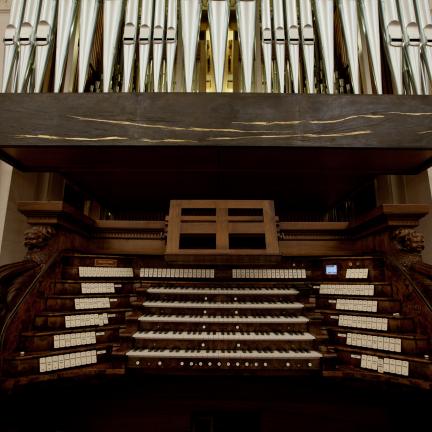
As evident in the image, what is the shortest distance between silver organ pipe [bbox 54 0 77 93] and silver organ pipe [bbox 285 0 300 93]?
2.11m

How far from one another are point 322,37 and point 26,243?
3.20m

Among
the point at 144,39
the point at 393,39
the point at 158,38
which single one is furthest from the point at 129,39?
the point at 393,39

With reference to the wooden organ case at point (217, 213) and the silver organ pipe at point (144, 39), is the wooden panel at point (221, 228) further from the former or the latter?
the silver organ pipe at point (144, 39)

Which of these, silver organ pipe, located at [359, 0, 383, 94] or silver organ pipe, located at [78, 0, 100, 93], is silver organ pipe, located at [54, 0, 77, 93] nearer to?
silver organ pipe, located at [78, 0, 100, 93]

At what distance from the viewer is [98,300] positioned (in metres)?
2.26

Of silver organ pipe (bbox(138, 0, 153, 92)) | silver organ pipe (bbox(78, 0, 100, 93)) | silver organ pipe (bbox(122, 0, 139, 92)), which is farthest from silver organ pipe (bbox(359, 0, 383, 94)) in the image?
silver organ pipe (bbox(78, 0, 100, 93))

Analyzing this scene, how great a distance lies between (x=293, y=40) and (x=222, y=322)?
2.66m

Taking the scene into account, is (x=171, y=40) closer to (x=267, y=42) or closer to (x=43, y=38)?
(x=267, y=42)

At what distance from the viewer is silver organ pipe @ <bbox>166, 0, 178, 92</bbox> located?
276 centimetres

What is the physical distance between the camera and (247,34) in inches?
114

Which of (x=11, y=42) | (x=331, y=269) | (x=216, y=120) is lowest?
(x=331, y=269)

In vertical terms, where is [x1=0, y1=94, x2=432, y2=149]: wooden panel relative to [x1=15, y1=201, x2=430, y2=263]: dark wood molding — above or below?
above

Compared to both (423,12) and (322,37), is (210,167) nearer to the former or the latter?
(322,37)

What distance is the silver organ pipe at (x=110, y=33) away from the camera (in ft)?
9.07
